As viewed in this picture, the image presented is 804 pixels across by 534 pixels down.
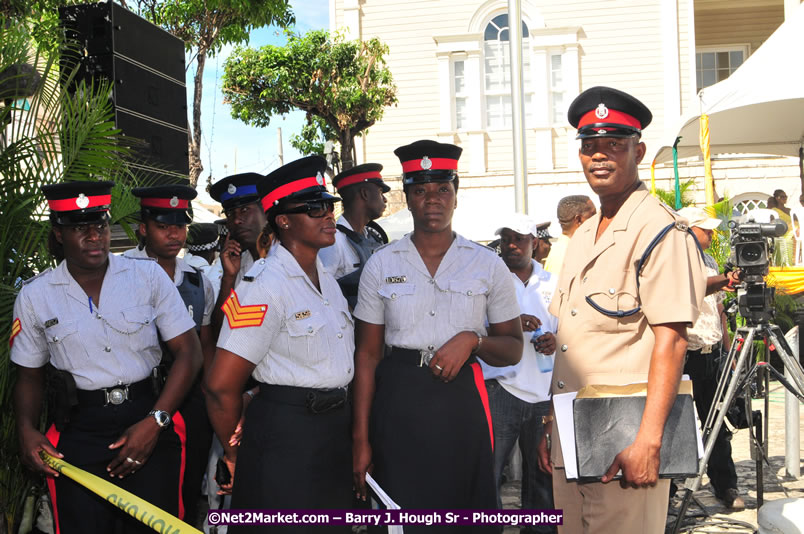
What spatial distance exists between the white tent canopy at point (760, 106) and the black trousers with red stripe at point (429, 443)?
5.48 metres

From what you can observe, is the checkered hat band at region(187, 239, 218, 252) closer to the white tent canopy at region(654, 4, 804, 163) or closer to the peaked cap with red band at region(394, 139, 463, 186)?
the peaked cap with red band at region(394, 139, 463, 186)

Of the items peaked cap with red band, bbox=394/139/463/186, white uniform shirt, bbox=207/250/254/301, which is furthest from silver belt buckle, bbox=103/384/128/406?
peaked cap with red band, bbox=394/139/463/186

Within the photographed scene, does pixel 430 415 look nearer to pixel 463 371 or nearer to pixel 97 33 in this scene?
pixel 463 371

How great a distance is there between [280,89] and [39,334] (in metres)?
14.3

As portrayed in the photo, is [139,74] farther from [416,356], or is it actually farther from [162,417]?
[416,356]

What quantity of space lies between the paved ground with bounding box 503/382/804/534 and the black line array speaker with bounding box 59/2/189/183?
3.75 meters

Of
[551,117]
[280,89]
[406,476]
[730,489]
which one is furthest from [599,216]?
[551,117]

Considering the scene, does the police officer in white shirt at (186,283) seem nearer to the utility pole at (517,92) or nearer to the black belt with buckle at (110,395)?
the black belt with buckle at (110,395)

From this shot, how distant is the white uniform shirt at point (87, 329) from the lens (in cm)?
337

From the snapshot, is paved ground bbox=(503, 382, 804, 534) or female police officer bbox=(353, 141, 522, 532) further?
paved ground bbox=(503, 382, 804, 534)

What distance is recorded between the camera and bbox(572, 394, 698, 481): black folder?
269 centimetres

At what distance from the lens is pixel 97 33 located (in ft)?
18.7

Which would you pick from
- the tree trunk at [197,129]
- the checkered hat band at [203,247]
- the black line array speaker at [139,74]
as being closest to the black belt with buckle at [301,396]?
the black line array speaker at [139,74]

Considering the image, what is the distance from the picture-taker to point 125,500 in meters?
3.07
